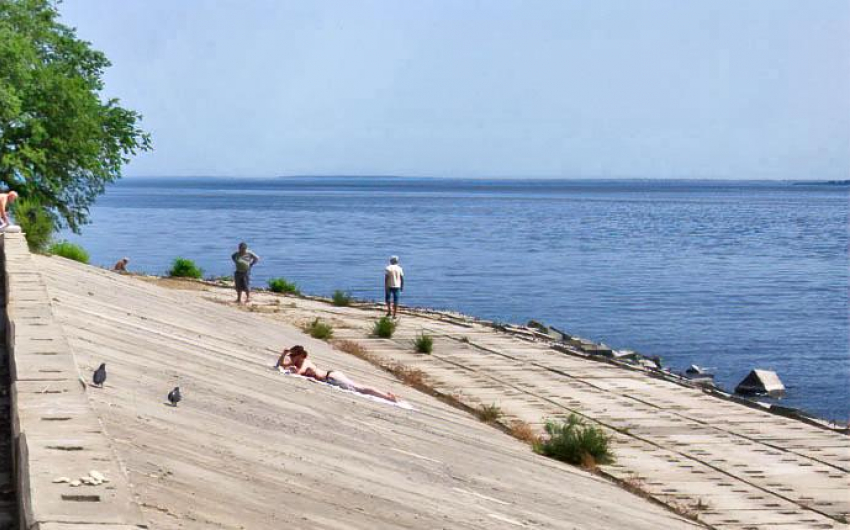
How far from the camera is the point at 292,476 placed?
9.69 meters

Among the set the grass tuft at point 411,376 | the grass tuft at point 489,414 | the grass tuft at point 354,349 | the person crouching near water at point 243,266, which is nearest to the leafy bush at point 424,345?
the grass tuft at point 354,349

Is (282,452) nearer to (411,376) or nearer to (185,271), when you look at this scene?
(411,376)

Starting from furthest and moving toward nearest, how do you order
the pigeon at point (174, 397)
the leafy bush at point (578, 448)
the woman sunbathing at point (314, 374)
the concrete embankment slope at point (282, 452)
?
1. the leafy bush at point (578, 448)
2. the woman sunbathing at point (314, 374)
3. the pigeon at point (174, 397)
4. the concrete embankment slope at point (282, 452)

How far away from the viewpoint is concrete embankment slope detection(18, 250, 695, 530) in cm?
838

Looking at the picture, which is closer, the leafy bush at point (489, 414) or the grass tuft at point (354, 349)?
the leafy bush at point (489, 414)

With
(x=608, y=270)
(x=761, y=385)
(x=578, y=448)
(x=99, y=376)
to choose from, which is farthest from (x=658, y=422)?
(x=608, y=270)

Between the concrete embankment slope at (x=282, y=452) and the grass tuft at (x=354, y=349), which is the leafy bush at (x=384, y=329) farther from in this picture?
the concrete embankment slope at (x=282, y=452)

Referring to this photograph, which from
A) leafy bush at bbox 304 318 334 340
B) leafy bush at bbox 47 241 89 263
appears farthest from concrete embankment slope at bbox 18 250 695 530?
leafy bush at bbox 47 241 89 263

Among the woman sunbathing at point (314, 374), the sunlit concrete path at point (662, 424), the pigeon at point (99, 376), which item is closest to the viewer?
the pigeon at point (99, 376)

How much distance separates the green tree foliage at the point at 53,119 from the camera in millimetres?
36375

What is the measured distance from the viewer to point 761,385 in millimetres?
31672

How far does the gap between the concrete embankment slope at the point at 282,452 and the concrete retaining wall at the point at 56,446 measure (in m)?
0.24

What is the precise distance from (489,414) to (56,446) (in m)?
14.8

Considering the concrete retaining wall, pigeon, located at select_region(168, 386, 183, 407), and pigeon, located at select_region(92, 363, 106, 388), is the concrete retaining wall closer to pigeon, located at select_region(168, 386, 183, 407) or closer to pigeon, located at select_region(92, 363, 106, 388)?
pigeon, located at select_region(92, 363, 106, 388)
